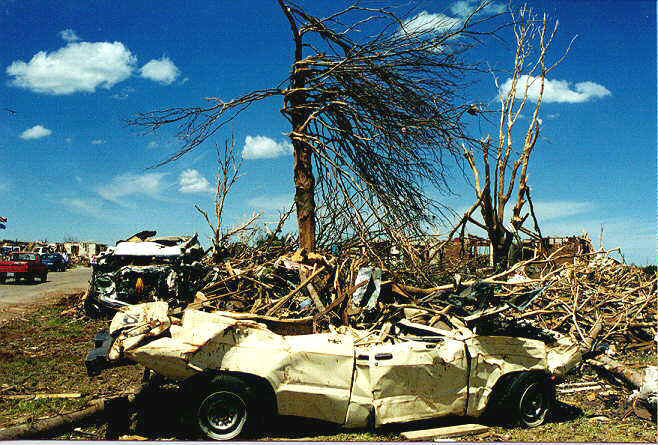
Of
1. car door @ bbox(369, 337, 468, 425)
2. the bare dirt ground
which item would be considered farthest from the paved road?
car door @ bbox(369, 337, 468, 425)

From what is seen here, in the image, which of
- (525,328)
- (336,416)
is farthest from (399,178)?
(336,416)

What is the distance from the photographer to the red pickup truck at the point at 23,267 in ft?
66.7

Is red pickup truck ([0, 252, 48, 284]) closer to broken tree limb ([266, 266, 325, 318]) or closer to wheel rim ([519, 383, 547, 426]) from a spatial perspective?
broken tree limb ([266, 266, 325, 318])

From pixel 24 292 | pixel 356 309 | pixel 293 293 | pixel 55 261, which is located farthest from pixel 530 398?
pixel 55 261

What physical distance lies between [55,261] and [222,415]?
107 feet

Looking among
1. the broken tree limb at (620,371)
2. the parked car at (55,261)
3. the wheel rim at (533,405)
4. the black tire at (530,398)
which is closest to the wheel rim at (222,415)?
the black tire at (530,398)

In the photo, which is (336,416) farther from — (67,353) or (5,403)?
(67,353)

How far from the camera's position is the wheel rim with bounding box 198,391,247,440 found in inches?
159

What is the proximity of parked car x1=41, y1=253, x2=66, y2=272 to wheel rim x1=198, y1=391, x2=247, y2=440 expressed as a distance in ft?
103

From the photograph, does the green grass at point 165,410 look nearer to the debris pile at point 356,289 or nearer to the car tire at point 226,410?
the car tire at point 226,410

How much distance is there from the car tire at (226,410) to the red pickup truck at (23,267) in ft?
68.0

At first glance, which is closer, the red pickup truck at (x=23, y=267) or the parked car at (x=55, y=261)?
the red pickup truck at (x=23, y=267)

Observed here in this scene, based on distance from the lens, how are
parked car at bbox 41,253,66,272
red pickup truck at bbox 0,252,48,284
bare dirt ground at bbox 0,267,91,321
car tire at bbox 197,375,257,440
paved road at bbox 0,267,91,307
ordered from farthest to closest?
parked car at bbox 41,253,66,272
red pickup truck at bbox 0,252,48,284
paved road at bbox 0,267,91,307
bare dirt ground at bbox 0,267,91,321
car tire at bbox 197,375,257,440

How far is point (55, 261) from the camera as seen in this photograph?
Result: 31.4m
